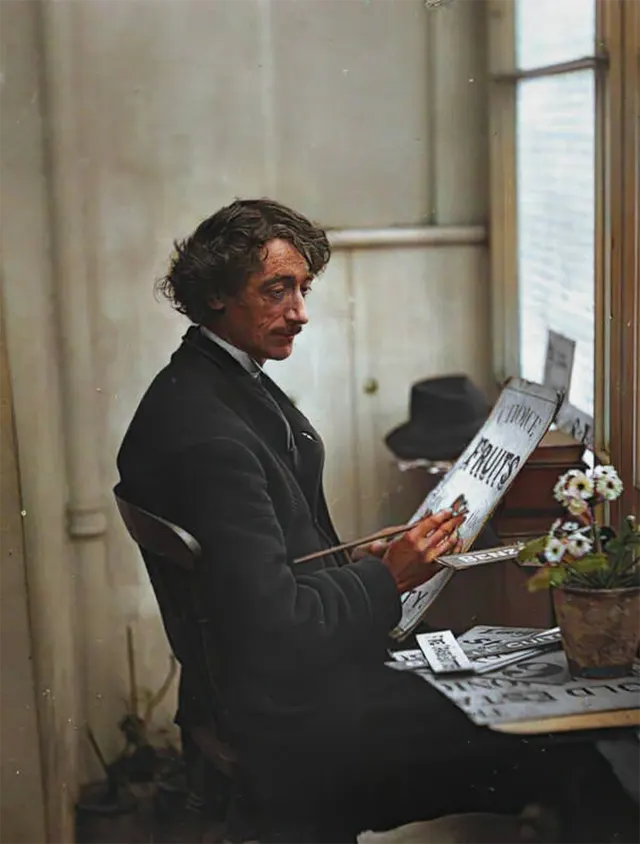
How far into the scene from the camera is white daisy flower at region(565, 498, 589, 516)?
161 cm

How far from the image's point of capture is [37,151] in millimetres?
1639

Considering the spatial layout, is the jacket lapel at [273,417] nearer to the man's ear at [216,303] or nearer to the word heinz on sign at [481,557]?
the man's ear at [216,303]

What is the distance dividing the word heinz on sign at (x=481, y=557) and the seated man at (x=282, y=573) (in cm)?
2

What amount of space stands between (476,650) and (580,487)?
24 centimetres

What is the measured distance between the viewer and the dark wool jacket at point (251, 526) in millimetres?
1551

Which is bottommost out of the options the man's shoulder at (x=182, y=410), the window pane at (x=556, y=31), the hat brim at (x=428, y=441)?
→ the hat brim at (x=428, y=441)

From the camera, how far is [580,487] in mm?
1626

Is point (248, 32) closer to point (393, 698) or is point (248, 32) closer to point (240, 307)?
point (240, 307)

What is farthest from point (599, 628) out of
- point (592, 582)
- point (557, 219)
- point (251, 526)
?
point (557, 219)

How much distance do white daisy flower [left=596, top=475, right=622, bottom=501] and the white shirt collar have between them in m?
0.42

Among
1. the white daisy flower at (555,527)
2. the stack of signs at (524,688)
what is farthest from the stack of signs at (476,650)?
the white daisy flower at (555,527)

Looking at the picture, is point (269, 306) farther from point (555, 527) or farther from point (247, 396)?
point (555, 527)

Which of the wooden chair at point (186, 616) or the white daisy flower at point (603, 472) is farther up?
the white daisy flower at point (603, 472)

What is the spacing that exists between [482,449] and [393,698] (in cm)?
32
